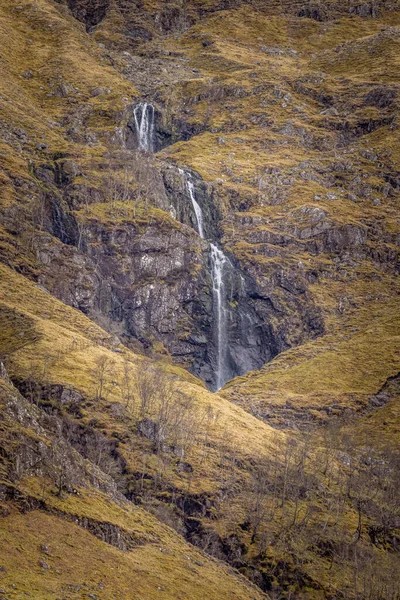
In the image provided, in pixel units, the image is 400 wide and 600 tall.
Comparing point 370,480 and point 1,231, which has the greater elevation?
point 1,231

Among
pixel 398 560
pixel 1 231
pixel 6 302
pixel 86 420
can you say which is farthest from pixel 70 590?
pixel 1 231

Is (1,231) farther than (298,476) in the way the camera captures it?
Yes

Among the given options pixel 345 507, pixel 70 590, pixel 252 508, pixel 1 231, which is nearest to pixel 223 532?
pixel 252 508

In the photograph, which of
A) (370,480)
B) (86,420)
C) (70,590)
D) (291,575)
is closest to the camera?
(70,590)

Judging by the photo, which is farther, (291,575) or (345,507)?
(345,507)

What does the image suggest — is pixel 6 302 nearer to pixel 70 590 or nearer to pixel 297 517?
pixel 297 517

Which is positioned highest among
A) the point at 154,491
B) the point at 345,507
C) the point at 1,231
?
the point at 1,231

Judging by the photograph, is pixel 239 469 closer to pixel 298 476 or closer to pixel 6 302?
pixel 298 476

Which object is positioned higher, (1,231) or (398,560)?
(1,231)

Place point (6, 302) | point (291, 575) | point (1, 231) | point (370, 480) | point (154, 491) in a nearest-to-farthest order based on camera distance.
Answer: point (291, 575)
point (154, 491)
point (370, 480)
point (6, 302)
point (1, 231)
